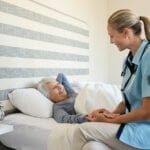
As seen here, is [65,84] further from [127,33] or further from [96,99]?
[127,33]

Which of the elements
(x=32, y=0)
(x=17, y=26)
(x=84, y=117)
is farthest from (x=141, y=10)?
(x=84, y=117)

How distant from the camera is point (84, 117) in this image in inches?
79.0

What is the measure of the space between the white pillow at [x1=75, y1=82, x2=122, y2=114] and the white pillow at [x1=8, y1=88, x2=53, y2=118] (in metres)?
0.24

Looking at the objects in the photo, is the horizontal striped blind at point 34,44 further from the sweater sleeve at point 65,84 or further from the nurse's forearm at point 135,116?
the nurse's forearm at point 135,116

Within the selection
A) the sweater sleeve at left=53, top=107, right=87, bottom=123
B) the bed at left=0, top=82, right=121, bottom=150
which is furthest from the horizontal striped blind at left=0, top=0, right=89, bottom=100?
the sweater sleeve at left=53, top=107, right=87, bottom=123

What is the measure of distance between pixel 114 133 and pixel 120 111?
396 mm

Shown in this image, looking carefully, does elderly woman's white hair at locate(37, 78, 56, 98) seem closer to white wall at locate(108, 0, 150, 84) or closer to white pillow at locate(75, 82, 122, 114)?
white pillow at locate(75, 82, 122, 114)

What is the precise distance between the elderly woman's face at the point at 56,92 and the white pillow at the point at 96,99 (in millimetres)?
210

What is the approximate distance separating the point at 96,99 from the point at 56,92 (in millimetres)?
372

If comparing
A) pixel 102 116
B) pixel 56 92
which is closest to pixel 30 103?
pixel 56 92

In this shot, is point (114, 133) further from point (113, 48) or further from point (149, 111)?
point (113, 48)

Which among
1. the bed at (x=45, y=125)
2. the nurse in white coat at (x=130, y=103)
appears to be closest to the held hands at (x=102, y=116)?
the nurse in white coat at (x=130, y=103)

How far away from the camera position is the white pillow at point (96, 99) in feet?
7.11

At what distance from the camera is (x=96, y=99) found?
2.21 meters
